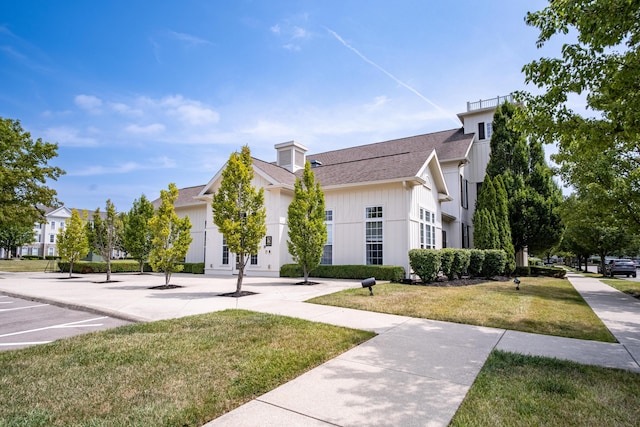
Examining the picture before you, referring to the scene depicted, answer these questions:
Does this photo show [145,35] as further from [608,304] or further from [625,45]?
[608,304]

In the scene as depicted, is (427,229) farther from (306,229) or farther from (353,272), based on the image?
(306,229)

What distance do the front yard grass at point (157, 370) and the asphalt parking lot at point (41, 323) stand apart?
879 mm

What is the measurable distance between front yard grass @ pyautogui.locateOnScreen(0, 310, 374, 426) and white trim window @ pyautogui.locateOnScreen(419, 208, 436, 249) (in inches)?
512

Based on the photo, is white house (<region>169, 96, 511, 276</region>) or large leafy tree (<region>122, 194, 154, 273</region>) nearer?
white house (<region>169, 96, 511, 276</region>)

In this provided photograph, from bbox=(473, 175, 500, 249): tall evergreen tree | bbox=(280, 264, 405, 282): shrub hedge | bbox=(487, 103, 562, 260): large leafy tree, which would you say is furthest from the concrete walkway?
bbox=(487, 103, 562, 260): large leafy tree

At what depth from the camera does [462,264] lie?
17.1m

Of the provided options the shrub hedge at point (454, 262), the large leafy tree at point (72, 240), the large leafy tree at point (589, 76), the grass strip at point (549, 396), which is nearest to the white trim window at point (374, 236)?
the shrub hedge at point (454, 262)

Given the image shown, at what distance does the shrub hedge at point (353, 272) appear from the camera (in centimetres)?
1580

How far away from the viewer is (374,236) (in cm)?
1762

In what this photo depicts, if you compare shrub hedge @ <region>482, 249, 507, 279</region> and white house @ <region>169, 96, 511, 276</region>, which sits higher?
white house @ <region>169, 96, 511, 276</region>

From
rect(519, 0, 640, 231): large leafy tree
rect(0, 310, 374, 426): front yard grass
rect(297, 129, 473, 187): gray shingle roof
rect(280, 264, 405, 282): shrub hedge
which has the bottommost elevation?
rect(0, 310, 374, 426): front yard grass

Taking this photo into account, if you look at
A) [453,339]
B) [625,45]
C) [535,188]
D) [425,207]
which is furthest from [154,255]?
[535,188]

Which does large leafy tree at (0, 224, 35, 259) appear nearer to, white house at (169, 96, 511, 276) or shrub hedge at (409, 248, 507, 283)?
white house at (169, 96, 511, 276)

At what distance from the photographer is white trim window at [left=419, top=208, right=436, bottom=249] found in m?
18.5
